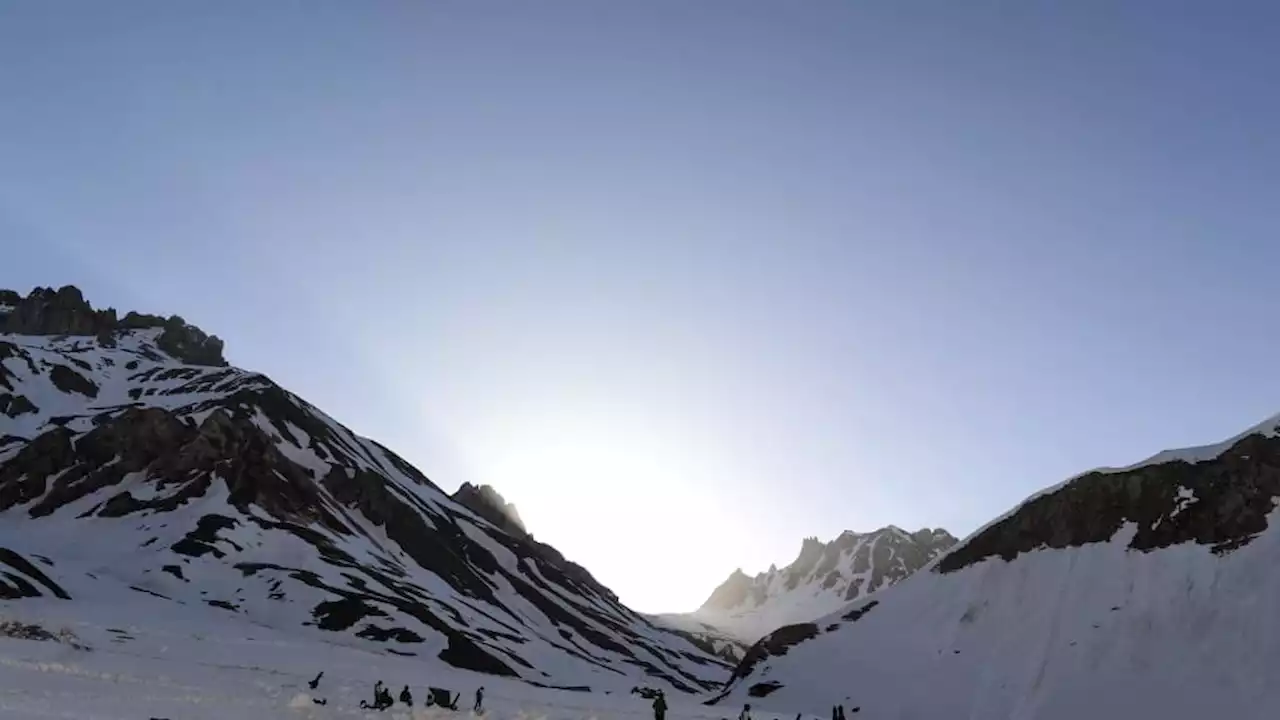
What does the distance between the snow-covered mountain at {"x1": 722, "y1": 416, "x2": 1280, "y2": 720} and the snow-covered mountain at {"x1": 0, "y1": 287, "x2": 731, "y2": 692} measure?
1592 inches

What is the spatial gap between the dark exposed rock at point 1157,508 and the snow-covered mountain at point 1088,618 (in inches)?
6.9

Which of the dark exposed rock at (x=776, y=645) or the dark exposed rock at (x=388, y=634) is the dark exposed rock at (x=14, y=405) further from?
the dark exposed rock at (x=776, y=645)

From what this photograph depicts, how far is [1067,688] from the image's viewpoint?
245 feet

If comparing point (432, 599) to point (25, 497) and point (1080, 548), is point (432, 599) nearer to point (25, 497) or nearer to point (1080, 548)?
point (25, 497)

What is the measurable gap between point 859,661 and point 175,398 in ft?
536

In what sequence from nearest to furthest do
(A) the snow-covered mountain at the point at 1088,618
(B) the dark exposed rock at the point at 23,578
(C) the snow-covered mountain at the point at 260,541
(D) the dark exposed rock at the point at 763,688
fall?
(A) the snow-covered mountain at the point at 1088,618, (B) the dark exposed rock at the point at 23,578, (D) the dark exposed rock at the point at 763,688, (C) the snow-covered mountain at the point at 260,541

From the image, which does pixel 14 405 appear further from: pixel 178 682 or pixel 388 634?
pixel 178 682

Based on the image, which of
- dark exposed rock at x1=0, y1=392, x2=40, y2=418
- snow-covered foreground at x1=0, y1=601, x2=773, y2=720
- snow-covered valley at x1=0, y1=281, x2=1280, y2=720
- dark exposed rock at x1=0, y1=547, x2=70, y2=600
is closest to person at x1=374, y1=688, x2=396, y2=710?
snow-covered foreground at x1=0, y1=601, x2=773, y2=720

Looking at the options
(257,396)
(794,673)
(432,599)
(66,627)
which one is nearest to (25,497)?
(257,396)

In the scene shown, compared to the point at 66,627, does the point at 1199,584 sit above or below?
below

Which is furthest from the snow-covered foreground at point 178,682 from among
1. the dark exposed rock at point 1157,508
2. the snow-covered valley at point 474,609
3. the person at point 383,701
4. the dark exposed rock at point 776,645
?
the dark exposed rock at point 1157,508

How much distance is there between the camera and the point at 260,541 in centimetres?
12575

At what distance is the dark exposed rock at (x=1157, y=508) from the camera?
3378 inches

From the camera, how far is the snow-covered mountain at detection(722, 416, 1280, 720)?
7188 cm
